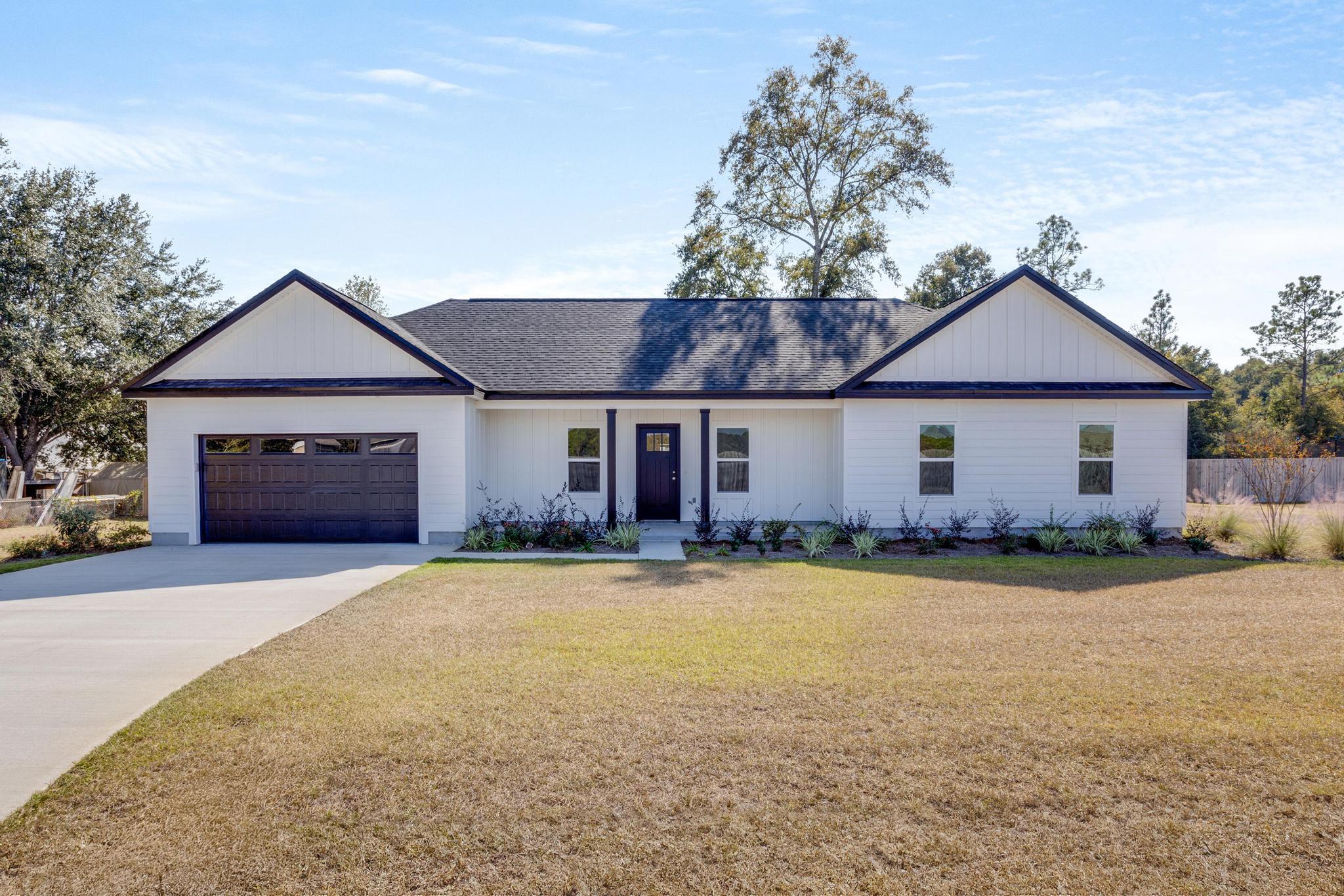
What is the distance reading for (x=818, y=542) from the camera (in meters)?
12.1

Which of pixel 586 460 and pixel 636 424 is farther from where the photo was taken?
pixel 636 424

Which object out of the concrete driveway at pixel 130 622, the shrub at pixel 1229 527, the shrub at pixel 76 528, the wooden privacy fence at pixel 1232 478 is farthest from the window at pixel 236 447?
the wooden privacy fence at pixel 1232 478

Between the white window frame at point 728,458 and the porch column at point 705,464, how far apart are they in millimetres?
758

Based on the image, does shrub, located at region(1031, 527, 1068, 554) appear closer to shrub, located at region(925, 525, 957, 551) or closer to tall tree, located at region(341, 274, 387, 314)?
shrub, located at region(925, 525, 957, 551)

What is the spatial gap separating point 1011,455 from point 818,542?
476 centimetres

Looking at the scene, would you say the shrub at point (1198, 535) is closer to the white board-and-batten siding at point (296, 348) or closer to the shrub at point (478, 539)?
the shrub at point (478, 539)

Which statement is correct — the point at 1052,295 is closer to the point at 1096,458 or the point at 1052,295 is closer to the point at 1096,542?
the point at 1096,458

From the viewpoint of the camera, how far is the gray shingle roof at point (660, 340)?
1444cm

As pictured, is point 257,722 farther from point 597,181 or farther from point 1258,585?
point 597,181

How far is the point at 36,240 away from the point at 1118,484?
30.0 meters

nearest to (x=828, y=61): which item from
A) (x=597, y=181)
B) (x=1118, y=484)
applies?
(x=597, y=181)

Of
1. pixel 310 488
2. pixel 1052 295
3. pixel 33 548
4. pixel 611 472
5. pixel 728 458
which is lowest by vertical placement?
pixel 33 548

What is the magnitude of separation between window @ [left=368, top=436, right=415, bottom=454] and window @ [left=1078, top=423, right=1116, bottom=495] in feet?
42.6

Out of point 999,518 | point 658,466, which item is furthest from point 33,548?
point 999,518
